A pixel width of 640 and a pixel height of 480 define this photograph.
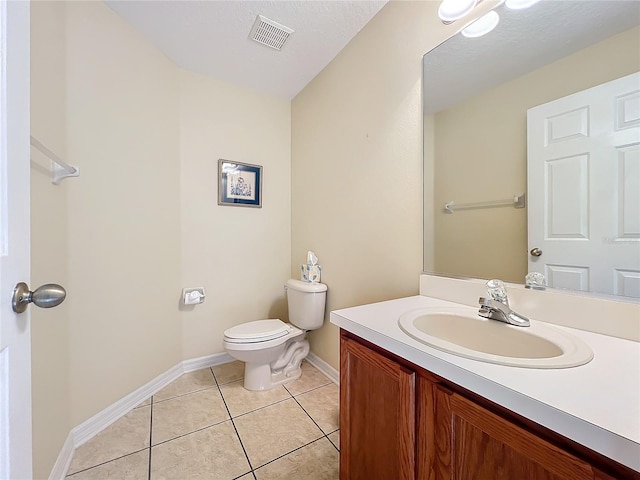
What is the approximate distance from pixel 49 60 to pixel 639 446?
2.09 metres

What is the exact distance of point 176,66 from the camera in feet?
6.37

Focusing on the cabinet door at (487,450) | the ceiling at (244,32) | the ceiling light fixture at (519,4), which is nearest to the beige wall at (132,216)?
the ceiling at (244,32)

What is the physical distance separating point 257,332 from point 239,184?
4.03 feet

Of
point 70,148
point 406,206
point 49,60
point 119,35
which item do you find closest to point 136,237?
point 70,148

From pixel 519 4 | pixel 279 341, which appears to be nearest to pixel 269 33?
pixel 519 4

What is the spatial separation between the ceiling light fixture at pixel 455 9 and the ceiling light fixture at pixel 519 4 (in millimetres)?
118

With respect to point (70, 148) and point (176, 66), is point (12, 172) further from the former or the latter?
point (176, 66)

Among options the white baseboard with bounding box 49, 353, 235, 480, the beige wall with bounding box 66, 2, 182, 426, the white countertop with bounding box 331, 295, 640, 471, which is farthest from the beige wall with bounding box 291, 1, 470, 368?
the beige wall with bounding box 66, 2, 182, 426

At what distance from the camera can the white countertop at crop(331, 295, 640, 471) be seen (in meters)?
0.40

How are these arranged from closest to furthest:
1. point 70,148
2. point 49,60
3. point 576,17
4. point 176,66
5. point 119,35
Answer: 1. point 576,17
2. point 49,60
3. point 70,148
4. point 119,35
5. point 176,66

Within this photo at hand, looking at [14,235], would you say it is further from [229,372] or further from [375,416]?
[229,372]

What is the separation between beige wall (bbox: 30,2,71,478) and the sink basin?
4.60 feet

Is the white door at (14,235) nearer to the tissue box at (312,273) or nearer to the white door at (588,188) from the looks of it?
the white door at (588,188)

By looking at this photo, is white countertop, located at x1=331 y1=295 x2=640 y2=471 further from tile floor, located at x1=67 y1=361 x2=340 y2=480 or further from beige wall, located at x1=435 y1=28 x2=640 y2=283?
tile floor, located at x1=67 y1=361 x2=340 y2=480
